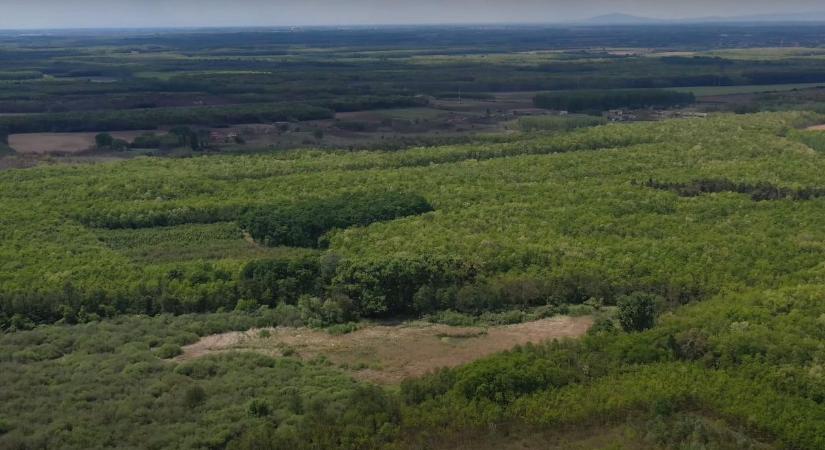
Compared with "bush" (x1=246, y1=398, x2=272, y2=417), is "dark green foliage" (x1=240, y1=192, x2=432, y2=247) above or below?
above

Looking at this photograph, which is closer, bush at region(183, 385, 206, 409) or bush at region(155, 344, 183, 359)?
bush at region(183, 385, 206, 409)

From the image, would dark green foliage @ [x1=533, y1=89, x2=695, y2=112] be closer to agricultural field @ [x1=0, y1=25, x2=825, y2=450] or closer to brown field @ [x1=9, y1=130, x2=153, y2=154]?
agricultural field @ [x1=0, y1=25, x2=825, y2=450]

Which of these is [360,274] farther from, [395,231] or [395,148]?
[395,148]

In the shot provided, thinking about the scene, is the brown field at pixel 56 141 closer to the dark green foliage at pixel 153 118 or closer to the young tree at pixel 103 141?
the young tree at pixel 103 141

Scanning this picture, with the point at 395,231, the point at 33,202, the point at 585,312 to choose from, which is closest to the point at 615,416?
the point at 585,312

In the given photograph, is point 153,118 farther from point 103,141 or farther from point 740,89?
point 740,89

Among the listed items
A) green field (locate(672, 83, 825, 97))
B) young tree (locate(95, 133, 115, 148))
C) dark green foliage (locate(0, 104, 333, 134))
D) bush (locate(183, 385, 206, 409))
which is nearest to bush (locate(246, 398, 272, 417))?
bush (locate(183, 385, 206, 409))

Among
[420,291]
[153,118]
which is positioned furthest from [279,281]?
[153,118]
